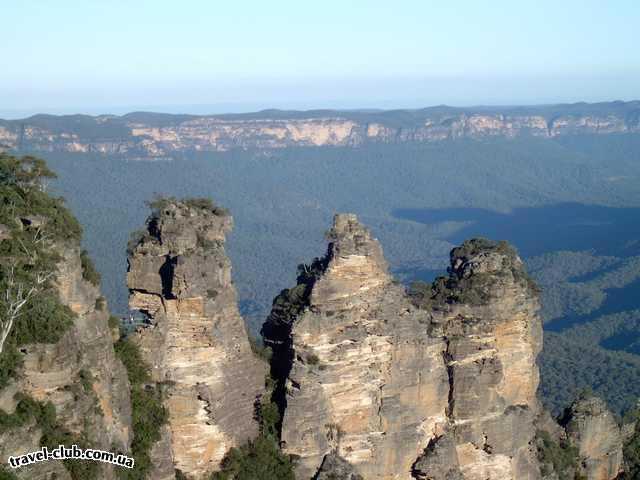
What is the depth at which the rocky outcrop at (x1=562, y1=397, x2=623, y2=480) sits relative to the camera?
3102 centimetres

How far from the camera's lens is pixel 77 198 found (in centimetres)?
11644

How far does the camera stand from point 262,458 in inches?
901

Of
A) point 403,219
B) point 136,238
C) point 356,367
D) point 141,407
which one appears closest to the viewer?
point 141,407

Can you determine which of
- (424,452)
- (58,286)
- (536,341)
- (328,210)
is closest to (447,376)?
(424,452)

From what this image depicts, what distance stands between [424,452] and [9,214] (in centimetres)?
1345

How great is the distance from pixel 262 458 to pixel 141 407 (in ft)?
12.0

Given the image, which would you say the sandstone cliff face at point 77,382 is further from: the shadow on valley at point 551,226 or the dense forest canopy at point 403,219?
the shadow on valley at point 551,226

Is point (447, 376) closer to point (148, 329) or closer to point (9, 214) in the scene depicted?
point (148, 329)

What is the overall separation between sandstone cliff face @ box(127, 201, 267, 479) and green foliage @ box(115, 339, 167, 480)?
274 mm

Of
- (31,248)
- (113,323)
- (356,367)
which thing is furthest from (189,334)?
(31,248)

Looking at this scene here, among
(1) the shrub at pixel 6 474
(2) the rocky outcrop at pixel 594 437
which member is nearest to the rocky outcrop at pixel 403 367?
(2) the rocky outcrop at pixel 594 437

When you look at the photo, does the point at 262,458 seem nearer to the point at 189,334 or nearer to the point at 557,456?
the point at 189,334

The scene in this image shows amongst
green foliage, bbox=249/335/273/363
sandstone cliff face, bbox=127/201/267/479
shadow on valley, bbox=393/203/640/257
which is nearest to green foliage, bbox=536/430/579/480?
green foliage, bbox=249/335/273/363

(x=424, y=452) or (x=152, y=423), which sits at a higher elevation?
(x=152, y=423)
